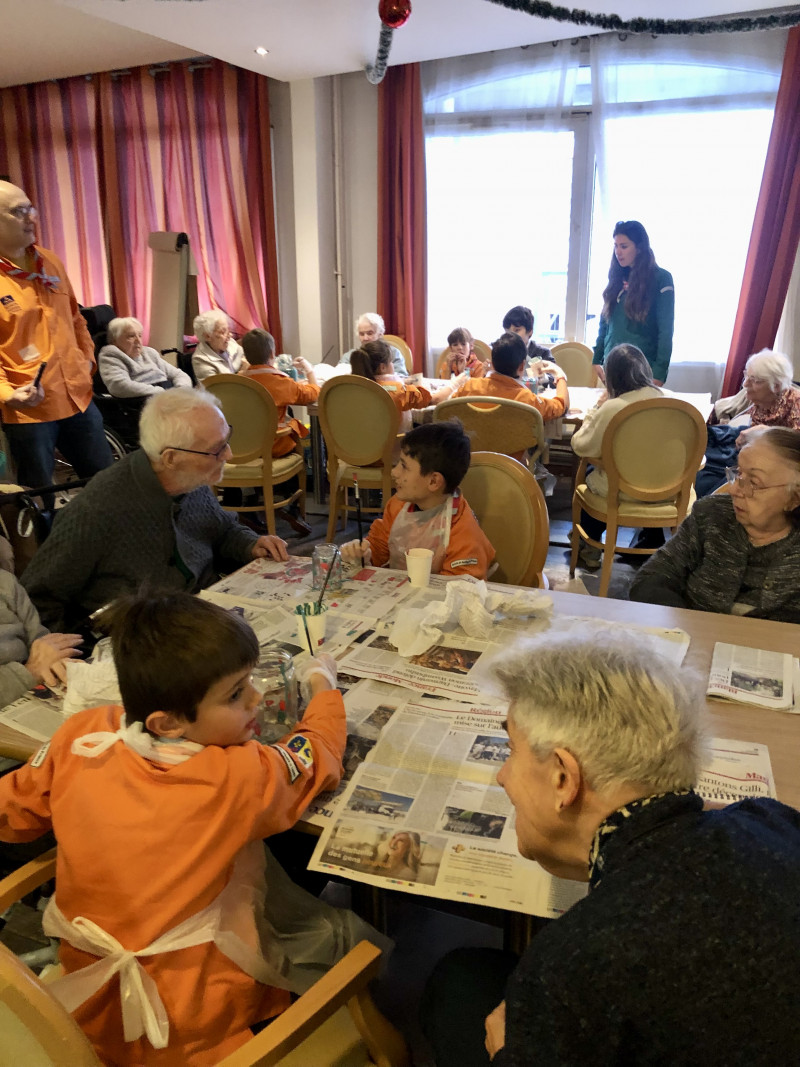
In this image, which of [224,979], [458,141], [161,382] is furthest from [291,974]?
[458,141]

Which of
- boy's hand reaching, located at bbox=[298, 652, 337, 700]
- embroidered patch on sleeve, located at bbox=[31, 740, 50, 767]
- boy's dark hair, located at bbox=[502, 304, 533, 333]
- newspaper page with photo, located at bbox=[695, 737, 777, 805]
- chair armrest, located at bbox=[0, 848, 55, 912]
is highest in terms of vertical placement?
boy's dark hair, located at bbox=[502, 304, 533, 333]

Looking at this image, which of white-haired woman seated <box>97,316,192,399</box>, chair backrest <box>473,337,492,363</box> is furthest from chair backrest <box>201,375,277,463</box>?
chair backrest <box>473,337,492,363</box>

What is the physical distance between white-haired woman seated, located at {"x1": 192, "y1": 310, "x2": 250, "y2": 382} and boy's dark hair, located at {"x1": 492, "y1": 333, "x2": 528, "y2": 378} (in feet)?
5.73

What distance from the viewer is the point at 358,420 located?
367 centimetres

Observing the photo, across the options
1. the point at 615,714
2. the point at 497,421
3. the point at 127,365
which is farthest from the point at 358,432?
the point at 615,714

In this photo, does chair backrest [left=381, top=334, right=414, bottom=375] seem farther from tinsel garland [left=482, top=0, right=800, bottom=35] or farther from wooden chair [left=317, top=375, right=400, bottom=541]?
tinsel garland [left=482, top=0, right=800, bottom=35]

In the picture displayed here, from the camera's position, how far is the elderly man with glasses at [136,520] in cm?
176

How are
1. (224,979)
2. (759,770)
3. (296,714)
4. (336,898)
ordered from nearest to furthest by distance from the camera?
(224,979) → (759,770) → (296,714) → (336,898)

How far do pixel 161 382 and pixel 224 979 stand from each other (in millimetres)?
4641

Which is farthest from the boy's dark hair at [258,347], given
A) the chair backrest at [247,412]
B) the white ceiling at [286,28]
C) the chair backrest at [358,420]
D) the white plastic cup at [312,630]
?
Result: the white plastic cup at [312,630]

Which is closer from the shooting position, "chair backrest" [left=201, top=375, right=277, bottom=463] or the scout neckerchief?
the scout neckerchief

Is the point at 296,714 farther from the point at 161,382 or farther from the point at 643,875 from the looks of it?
the point at 161,382

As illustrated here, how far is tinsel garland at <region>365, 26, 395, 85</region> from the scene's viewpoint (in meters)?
4.18

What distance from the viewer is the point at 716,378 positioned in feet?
17.0
